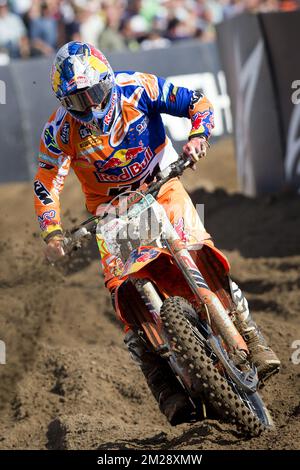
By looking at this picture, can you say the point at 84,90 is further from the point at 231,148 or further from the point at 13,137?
the point at 231,148

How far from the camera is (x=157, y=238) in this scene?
526cm

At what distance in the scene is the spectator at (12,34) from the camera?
559 inches

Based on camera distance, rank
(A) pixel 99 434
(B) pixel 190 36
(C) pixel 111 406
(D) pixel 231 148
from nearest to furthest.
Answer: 1. (A) pixel 99 434
2. (C) pixel 111 406
3. (D) pixel 231 148
4. (B) pixel 190 36

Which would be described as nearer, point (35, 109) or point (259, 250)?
point (259, 250)

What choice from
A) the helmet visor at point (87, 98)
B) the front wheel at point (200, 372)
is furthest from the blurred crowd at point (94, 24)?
the front wheel at point (200, 372)

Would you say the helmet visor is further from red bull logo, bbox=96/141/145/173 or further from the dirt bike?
the dirt bike

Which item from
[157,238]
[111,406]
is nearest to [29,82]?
[111,406]

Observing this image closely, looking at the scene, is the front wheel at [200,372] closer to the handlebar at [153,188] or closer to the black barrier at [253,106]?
the handlebar at [153,188]

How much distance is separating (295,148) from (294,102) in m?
0.57

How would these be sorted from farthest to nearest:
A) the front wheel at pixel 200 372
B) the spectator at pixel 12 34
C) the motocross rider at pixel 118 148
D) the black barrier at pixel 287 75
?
the spectator at pixel 12 34 → the black barrier at pixel 287 75 → the motocross rider at pixel 118 148 → the front wheel at pixel 200 372

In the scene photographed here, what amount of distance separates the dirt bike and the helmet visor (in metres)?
0.63

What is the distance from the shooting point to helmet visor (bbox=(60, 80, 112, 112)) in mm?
5297

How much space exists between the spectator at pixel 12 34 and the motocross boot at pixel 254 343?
977cm
